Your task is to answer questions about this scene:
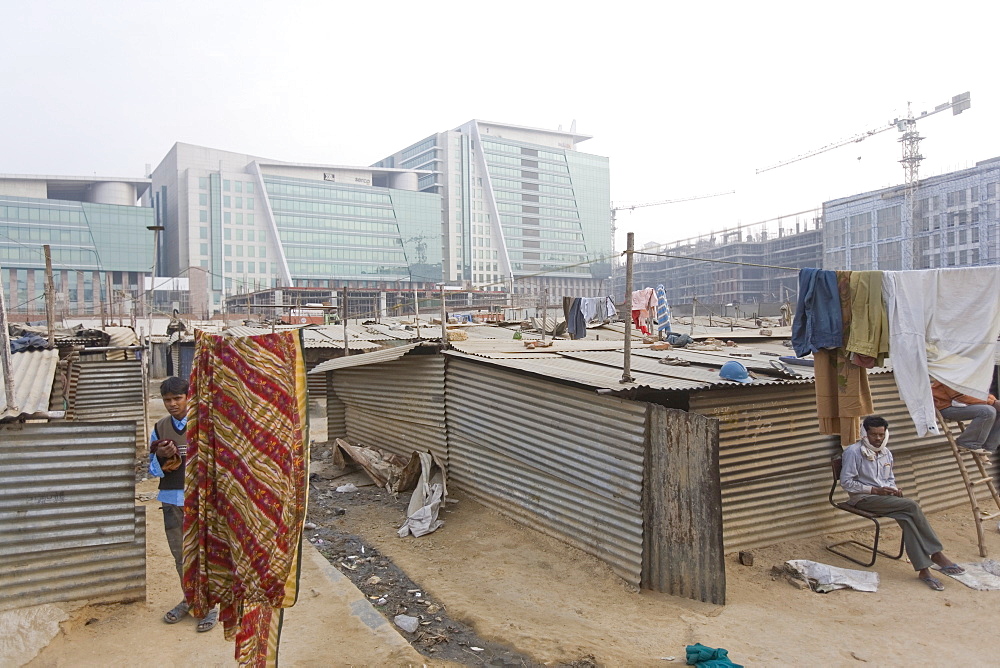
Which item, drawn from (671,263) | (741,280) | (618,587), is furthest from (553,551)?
(671,263)

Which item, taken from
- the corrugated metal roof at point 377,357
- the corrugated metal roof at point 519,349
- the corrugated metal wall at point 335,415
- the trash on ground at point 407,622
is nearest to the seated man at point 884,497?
the corrugated metal roof at point 519,349

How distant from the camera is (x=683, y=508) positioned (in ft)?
17.3

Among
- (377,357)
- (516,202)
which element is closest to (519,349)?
(377,357)

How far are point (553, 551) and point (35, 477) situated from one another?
4448 mm

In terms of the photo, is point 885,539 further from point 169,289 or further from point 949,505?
point 169,289

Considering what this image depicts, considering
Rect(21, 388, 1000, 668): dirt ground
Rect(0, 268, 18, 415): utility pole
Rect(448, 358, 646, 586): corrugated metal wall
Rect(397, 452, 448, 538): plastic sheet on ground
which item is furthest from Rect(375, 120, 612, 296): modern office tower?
Rect(0, 268, 18, 415): utility pole

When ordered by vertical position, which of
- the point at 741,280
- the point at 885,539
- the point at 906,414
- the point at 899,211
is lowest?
the point at 885,539

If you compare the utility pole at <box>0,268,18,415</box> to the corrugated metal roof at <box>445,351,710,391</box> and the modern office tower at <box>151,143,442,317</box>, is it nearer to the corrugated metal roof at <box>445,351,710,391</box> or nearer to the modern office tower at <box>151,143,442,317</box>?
the corrugated metal roof at <box>445,351,710,391</box>

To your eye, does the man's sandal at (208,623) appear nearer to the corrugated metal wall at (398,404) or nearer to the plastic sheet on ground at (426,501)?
the plastic sheet on ground at (426,501)

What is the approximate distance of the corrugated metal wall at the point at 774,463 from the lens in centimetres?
614

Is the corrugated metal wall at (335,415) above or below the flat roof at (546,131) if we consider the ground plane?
below

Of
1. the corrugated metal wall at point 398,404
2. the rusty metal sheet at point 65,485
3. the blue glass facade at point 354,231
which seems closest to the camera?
the rusty metal sheet at point 65,485

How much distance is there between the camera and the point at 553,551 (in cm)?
638

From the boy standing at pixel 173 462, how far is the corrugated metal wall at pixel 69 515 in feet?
0.78
